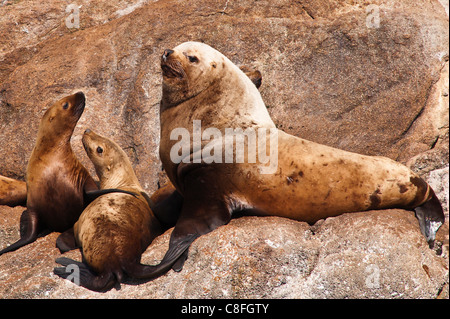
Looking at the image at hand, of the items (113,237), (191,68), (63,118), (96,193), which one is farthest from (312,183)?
(63,118)

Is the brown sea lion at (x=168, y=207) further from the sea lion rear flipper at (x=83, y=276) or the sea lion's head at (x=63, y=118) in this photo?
the sea lion's head at (x=63, y=118)

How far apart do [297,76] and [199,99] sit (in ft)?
6.97

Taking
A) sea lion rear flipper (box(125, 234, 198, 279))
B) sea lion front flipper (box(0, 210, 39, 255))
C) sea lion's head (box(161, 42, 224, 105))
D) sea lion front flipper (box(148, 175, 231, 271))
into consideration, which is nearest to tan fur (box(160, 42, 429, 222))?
sea lion front flipper (box(148, 175, 231, 271))

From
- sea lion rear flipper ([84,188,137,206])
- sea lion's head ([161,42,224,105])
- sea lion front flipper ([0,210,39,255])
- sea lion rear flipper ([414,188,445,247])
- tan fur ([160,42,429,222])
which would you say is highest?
sea lion's head ([161,42,224,105])

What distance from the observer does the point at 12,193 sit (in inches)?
264

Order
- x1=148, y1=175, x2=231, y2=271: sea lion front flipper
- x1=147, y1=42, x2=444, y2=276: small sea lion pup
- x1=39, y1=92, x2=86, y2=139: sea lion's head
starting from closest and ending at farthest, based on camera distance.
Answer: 1. x1=148, y1=175, x2=231, y2=271: sea lion front flipper
2. x1=147, y1=42, x2=444, y2=276: small sea lion pup
3. x1=39, y1=92, x2=86, y2=139: sea lion's head

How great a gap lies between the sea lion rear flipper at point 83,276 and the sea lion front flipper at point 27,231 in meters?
1.06

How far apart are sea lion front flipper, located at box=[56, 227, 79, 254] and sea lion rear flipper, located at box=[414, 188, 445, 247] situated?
124 inches

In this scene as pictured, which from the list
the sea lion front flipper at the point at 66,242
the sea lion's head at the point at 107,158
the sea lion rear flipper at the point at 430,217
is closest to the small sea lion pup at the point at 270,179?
the sea lion rear flipper at the point at 430,217

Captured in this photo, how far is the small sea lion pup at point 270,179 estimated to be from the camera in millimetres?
4941

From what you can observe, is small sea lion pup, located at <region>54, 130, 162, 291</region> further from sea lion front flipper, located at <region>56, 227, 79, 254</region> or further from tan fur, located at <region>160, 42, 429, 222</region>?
tan fur, located at <region>160, 42, 429, 222</region>

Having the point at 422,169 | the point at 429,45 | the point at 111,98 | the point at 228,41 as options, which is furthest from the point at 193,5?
the point at 422,169

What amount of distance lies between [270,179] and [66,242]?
205cm

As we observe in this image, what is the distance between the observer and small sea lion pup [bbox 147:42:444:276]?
16.2ft
